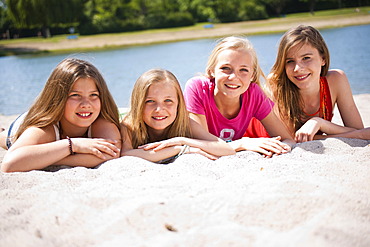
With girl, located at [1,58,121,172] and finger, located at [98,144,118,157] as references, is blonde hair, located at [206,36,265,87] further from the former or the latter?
finger, located at [98,144,118,157]

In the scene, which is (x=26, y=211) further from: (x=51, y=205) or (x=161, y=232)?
(x=161, y=232)

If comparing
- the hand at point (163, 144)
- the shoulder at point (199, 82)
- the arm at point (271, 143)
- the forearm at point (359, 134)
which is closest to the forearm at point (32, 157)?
the hand at point (163, 144)

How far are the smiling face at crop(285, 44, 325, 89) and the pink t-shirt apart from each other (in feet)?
1.15

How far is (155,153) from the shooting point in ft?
8.46

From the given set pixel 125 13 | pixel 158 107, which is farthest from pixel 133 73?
pixel 125 13

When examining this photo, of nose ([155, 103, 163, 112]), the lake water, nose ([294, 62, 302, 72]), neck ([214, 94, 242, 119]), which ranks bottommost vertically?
the lake water

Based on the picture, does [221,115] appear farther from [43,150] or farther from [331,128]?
[43,150]

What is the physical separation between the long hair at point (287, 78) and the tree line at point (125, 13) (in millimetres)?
29615

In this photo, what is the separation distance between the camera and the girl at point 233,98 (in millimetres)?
2928

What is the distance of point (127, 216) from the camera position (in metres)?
1.60

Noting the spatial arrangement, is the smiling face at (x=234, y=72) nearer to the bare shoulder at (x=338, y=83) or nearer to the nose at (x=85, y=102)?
the bare shoulder at (x=338, y=83)

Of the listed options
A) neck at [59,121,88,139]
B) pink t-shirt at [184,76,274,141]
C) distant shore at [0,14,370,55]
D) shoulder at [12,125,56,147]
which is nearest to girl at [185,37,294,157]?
pink t-shirt at [184,76,274,141]

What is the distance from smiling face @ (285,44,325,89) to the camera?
3193mm

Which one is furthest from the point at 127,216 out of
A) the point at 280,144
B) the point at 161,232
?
the point at 280,144
